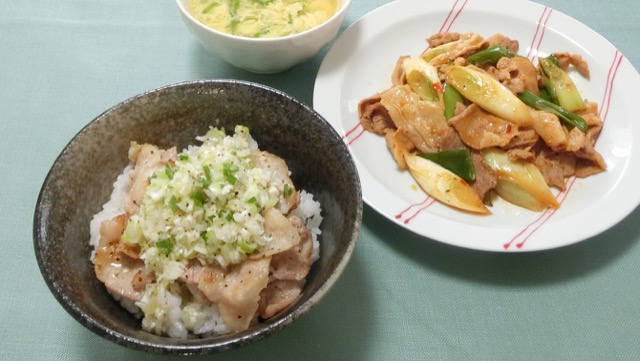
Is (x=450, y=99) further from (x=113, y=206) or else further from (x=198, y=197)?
(x=113, y=206)

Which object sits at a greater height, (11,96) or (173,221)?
(173,221)

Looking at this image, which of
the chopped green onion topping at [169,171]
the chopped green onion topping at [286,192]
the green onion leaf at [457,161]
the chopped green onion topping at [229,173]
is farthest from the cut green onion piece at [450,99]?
the chopped green onion topping at [169,171]

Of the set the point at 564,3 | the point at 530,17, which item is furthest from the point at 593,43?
the point at 564,3

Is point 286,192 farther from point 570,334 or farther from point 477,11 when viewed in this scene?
point 477,11

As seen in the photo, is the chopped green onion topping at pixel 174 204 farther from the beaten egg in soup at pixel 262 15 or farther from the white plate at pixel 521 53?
the beaten egg in soup at pixel 262 15

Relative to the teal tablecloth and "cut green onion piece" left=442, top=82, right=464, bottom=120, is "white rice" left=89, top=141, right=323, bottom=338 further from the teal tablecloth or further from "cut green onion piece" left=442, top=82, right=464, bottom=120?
"cut green onion piece" left=442, top=82, right=464, bottom=120

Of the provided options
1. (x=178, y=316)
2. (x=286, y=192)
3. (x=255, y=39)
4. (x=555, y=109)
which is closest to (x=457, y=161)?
(x=555, y=109)
